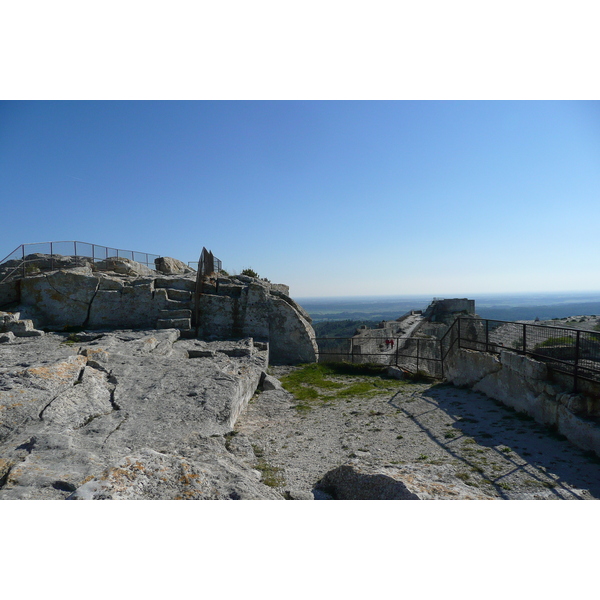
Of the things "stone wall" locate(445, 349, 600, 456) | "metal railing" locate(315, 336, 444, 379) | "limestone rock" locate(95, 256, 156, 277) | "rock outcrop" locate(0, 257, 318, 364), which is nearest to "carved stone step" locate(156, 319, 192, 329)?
"rock outcrop" locate(0, 257, 318, 364)

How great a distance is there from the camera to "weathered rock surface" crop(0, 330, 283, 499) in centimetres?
367

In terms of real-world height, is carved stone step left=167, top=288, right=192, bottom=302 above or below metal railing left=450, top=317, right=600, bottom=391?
above

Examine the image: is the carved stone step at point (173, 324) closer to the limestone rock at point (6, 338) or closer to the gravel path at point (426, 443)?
the limestone rock at point (6, 338)

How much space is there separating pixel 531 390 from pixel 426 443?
340 cm

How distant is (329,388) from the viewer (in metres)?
12.2

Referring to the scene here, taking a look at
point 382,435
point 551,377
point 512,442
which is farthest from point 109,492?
point 551,377

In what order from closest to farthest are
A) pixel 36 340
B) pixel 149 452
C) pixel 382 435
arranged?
pixel 149 452 < pixel 382 435 < pixel 36 340

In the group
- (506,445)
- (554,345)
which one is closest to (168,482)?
(506,445)

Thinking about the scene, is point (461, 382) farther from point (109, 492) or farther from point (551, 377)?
point (109, 492)

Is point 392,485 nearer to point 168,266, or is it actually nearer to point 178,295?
point 178,295

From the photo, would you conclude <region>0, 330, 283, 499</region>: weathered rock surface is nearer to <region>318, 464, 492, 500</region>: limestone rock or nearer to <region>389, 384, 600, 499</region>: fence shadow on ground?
<region>318, 464, 492, 500</region>: limestone rock

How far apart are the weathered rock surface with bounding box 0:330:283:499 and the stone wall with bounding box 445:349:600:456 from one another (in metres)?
6.27

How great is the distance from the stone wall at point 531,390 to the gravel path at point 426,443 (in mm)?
261

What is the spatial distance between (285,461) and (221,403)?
1.99m
